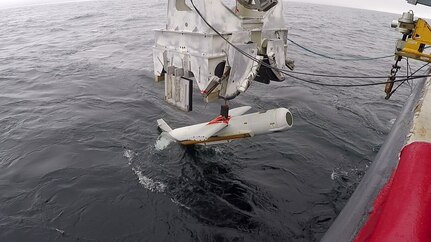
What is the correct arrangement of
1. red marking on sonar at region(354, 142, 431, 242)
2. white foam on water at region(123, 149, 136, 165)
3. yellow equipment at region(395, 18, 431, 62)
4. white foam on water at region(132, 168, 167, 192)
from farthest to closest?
white foam on water at region(123, 149, 136, 165), yellow equipment at region(395, 18, 431, 62), white foam on water at region(132, 168, 167, 192), red marking on sonar at region(354, 142, 431, 242)

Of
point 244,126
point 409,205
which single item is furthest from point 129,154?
point 409,205

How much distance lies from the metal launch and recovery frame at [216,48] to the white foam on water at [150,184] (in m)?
2.31

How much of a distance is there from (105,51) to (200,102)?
14144 millimetres

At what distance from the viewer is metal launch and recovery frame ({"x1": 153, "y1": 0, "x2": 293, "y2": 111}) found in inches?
242

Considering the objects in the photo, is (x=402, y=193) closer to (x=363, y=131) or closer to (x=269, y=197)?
(x=269, y=197)

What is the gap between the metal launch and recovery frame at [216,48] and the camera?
6.15 meters

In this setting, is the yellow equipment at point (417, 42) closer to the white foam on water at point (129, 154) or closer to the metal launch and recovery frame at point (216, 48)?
the metal launch and recovery frame at point (216, 48)

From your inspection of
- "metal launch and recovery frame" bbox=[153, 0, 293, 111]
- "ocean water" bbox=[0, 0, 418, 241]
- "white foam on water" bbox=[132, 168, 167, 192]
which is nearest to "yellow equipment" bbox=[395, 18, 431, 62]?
"ocean water" bbox=[0, 0, 418, 241]

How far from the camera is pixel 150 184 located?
7.79 metres

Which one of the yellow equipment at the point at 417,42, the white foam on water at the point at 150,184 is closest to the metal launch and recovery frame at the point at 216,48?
the white foam on water at the point at 150,184

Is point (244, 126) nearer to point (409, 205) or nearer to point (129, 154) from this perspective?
point (129, 154)

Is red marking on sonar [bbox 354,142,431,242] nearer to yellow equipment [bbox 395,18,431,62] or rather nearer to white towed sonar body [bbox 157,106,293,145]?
white towed sonar body [bbox 157,106,293,145]

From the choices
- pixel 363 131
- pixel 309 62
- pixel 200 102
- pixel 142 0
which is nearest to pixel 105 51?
pixel 200 102

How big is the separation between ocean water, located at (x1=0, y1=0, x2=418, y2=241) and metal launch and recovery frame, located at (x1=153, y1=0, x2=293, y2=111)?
2.56m
